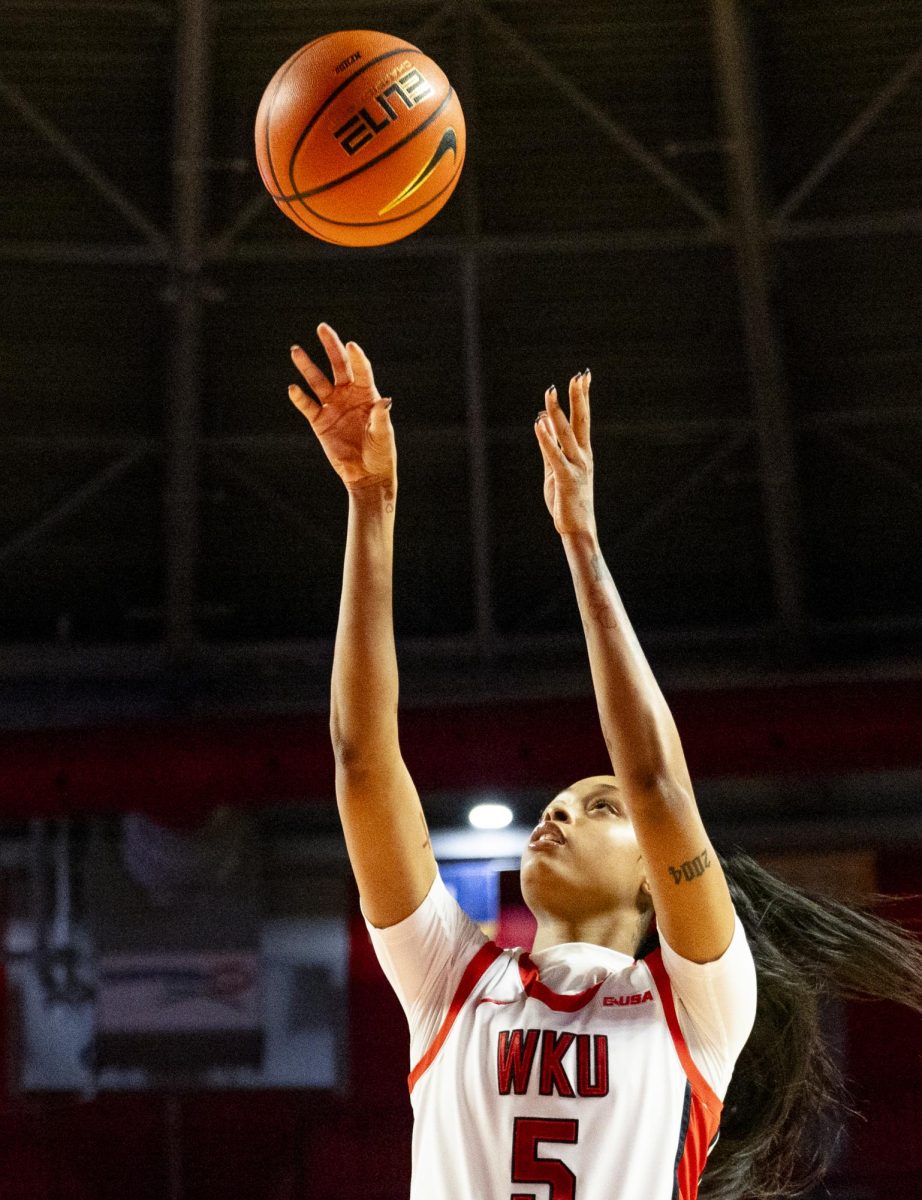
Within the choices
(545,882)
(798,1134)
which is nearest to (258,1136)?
(798,1134)

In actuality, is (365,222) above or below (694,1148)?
above

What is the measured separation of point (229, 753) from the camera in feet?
26.9

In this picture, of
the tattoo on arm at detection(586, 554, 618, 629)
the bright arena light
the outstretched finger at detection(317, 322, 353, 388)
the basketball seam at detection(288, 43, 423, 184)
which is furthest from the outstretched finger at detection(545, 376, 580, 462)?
the bright arena light

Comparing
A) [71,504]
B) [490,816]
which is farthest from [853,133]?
[71,504]

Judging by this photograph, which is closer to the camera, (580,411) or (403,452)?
(580,411)

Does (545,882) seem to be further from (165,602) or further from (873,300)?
(165,602)

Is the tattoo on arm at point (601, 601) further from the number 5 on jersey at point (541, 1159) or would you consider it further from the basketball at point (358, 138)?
the basketball at point (358, 138)

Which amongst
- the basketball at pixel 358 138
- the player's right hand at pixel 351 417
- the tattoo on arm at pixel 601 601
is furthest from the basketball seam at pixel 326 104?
the tattoo on arm at pixel 601 601

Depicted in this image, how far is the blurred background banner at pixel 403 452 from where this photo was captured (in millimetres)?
7688

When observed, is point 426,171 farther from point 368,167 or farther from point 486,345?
point 486,345

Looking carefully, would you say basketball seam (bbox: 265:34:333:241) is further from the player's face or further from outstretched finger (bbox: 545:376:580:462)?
the player's face

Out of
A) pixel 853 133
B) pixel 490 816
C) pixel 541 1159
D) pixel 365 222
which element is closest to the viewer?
pixel 541 1159

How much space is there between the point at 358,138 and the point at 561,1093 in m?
2.47

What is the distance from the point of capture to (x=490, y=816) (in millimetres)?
8406
